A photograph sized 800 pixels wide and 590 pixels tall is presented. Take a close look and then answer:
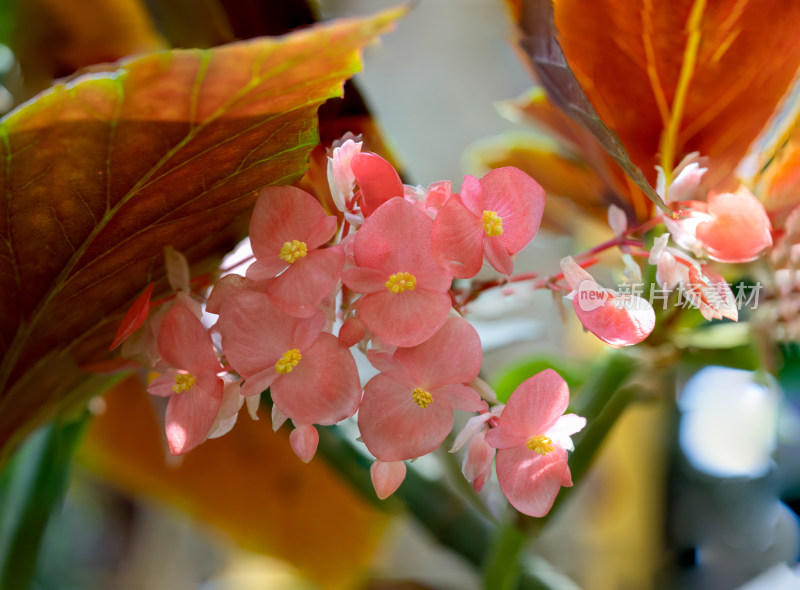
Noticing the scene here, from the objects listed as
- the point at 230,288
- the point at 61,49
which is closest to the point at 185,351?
the point at 230,288

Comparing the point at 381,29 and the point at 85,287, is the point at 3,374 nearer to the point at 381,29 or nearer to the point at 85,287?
the point at 85,287

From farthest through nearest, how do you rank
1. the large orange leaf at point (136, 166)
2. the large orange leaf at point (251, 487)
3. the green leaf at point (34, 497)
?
the large orange leaf at point (251, 487) → the green leaf at point (34, 497) → the large orange leaf at point (136, 166)

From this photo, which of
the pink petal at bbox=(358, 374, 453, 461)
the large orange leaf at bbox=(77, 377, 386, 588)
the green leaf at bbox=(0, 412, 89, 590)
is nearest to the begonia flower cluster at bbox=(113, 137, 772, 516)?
the pink petal at bbox=(358, 374, 453, 461)

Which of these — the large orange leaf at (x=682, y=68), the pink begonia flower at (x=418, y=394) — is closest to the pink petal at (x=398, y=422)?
the pink begonia flower at (x=418, y=394)

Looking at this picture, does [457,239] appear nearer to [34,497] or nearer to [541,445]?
[541,445]

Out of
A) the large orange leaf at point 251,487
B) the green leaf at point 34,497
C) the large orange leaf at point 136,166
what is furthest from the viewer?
the large orange leaf at point 251,487

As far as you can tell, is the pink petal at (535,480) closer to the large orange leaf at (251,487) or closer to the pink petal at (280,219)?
the pink petal at (280,219)

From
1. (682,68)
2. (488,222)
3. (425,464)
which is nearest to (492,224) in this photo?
(488,222)
